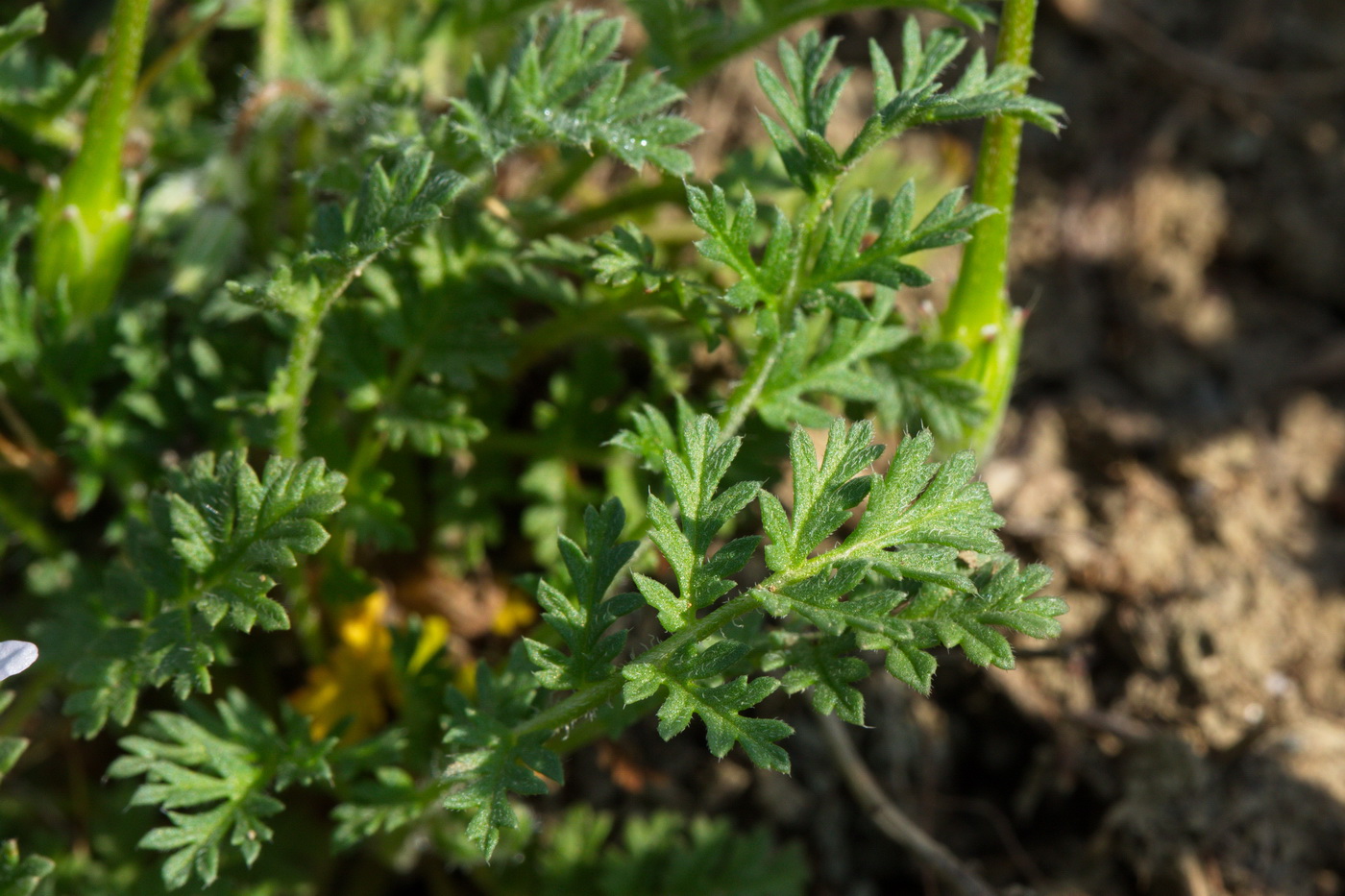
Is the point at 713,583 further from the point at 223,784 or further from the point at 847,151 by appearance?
the point at 223,784

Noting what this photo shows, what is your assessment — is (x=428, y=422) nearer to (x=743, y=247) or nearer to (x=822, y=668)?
(x=743, y=247)

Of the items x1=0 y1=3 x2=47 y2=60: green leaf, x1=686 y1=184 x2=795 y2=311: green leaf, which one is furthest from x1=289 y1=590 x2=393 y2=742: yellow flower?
x1=0 y1=3 x2=47 y2=60: green leaf

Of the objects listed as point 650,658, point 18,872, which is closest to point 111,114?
point 18,872

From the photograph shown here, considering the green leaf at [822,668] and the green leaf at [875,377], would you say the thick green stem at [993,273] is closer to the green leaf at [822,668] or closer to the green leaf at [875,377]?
the green leaf at [875,377]

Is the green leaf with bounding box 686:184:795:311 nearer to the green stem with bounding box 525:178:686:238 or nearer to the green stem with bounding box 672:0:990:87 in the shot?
the green stem with bounding box 672:0:990:87

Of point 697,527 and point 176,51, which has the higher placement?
point 176,51

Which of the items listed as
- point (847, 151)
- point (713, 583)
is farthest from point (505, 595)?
point (847, 151)

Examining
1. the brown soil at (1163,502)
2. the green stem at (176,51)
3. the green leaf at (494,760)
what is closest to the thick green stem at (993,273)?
the brown soil at (1163,502)
